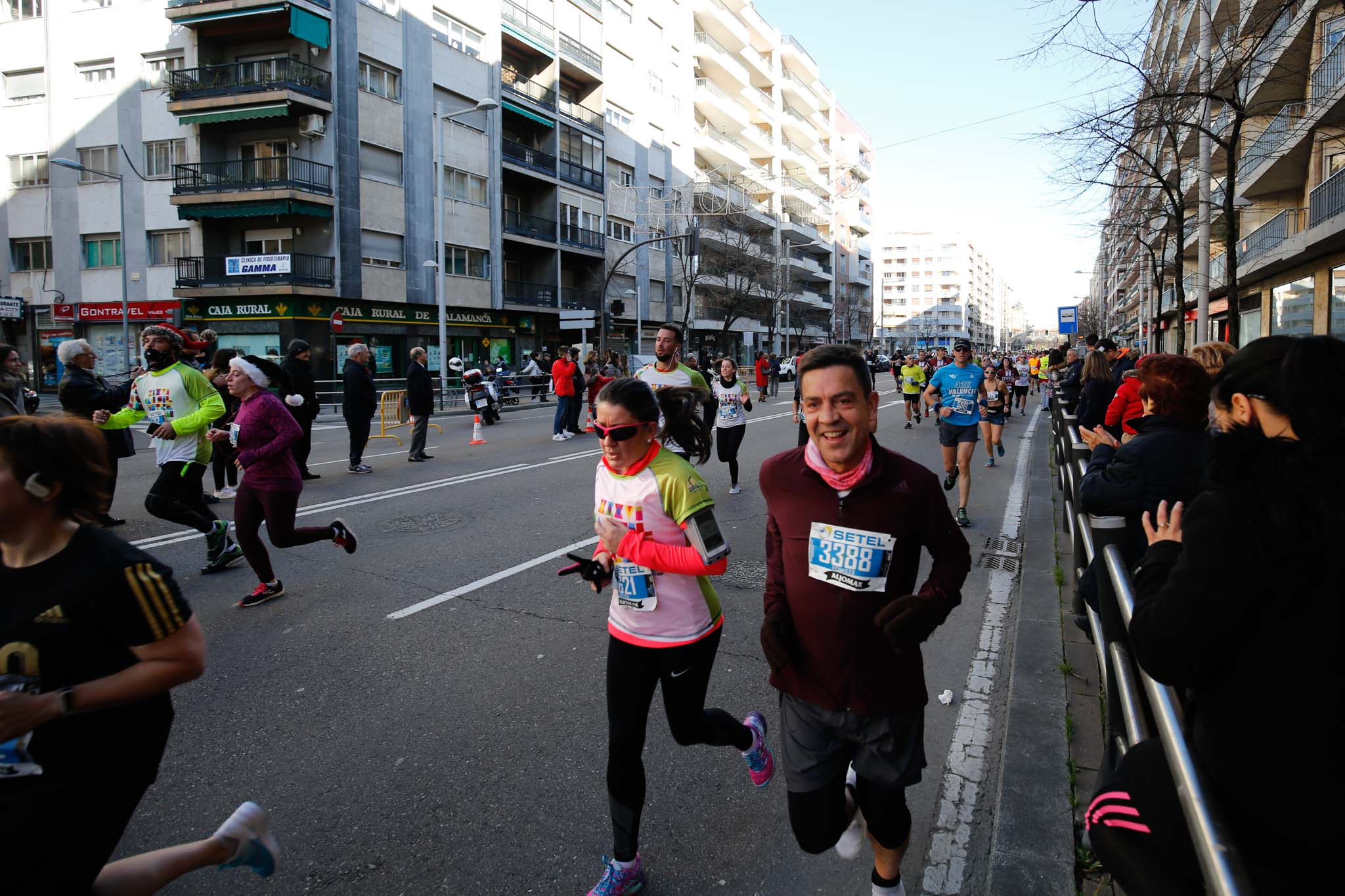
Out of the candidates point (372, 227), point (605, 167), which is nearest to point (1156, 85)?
point (372, 227)

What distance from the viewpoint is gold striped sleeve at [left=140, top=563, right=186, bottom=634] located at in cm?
196

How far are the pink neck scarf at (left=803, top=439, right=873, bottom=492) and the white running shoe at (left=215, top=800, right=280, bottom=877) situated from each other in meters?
1.96

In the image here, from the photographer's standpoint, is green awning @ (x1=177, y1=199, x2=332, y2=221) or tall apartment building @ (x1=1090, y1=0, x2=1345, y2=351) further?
green awning @ (x1=177, y1=199, x2=332, y2=221)

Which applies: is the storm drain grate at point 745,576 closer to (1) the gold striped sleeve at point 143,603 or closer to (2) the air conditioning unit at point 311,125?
(1) the gold striped sleeve at point 143,603

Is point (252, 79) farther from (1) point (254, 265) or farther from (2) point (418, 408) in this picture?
(2) point (418, 408)

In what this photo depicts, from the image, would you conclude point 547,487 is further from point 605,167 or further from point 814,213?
point 814,213

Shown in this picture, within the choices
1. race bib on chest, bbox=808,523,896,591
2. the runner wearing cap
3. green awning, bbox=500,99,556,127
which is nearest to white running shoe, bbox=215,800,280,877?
race bib on chest, bbox=808,523,896,591

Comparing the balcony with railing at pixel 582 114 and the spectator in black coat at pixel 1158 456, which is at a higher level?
the balcony with railing at pixel 582 114

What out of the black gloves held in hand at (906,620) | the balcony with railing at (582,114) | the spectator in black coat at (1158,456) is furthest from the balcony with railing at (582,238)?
the black gloves held in hand at (906,620)

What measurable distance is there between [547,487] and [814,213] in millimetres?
61673

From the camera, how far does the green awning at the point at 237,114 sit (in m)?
28.3

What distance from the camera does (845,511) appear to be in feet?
7.32

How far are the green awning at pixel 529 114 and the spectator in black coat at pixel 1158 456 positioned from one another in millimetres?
36965

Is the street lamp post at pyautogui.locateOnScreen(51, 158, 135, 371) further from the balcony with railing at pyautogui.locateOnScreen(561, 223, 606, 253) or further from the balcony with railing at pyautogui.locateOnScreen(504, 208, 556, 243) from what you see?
the balcony with railing at pyautogui.locateOnScreen(561, 223, 606, 253)
